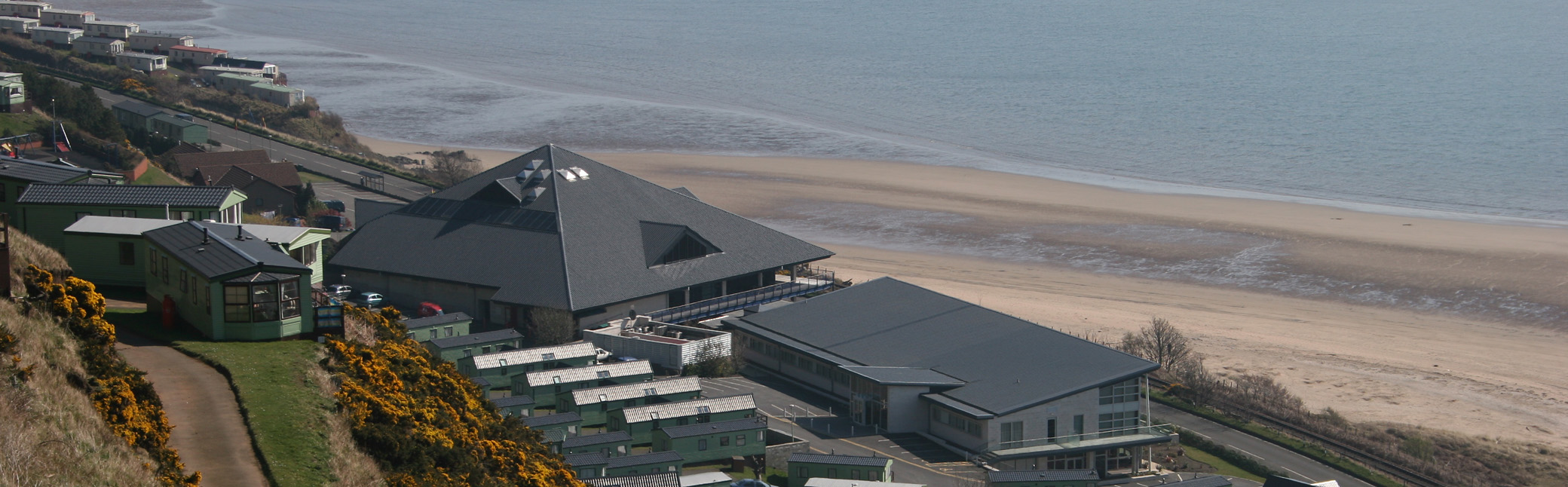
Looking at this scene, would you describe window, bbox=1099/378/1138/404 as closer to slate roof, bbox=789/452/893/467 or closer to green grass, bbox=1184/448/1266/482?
green grass, bbox=1184/448/1266/482

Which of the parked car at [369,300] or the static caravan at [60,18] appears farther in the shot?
the static caravan at [60,18]

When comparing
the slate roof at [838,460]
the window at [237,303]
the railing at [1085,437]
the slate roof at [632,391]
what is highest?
the window at [237,303]

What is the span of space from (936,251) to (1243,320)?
17890 mm

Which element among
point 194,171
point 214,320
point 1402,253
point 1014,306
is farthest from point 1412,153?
point 214,320

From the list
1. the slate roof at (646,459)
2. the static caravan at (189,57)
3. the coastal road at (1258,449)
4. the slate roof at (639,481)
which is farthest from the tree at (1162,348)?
the static caravan at (189,57)

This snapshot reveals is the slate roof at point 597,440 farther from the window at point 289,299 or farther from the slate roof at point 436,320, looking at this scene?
the slate roof at point 436,320

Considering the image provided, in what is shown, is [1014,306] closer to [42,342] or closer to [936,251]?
[936,251]

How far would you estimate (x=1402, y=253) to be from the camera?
233ft

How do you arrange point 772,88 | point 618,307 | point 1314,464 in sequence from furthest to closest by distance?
1. point 772,88
2. point 618,307
3. point 1314,464

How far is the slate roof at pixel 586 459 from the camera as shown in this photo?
3447cm

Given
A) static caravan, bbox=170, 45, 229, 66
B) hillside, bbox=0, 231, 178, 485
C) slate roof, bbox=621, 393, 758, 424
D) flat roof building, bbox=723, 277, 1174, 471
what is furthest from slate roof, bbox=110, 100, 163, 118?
hillside, bbox=0, 231, 178, 485

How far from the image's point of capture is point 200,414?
2361 cm

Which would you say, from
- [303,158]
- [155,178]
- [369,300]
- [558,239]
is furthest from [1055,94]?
[369,300]

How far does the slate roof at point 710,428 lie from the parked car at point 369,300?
59.6ft
